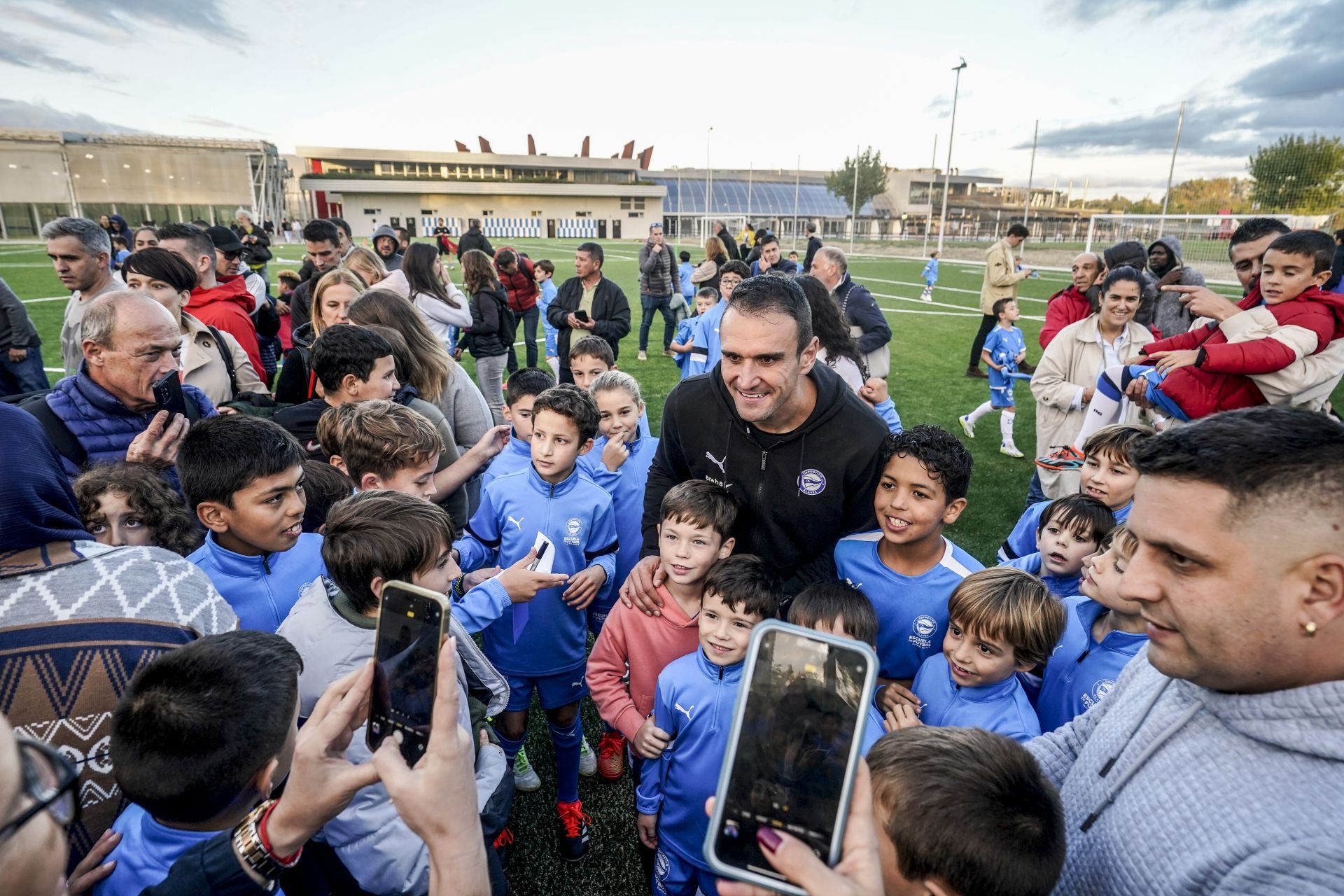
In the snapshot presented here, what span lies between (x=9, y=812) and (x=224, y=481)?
152 cm

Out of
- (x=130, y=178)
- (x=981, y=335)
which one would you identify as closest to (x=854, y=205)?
(x=981, y=335)

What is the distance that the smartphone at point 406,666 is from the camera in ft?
4.18

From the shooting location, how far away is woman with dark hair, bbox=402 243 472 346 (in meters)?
5.96

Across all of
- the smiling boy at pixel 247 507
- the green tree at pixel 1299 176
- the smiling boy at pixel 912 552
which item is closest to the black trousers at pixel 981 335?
the smiling boy at pixel 912 552

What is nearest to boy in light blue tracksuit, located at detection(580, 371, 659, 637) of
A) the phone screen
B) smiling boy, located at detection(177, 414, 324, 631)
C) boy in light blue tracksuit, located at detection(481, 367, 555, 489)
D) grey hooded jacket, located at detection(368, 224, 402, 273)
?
boy in light blue tracksuit, located at detection(481, 367, 555, 489)

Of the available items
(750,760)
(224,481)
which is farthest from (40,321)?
(750,760)

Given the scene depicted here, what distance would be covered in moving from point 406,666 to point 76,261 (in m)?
5.46

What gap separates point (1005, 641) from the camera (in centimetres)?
212

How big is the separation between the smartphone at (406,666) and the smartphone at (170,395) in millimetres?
2235

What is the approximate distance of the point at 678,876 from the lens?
2.27 meters

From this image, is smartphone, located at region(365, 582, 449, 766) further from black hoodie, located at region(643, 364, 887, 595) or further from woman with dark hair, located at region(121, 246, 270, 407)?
woman with dark hair, located at region(121, 246, 270, 407)

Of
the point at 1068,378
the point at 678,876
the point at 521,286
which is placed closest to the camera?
the point at 678,876

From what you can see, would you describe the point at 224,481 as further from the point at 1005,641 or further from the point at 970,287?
the point at 970,287

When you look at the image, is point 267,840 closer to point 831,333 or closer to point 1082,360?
point 831,333
